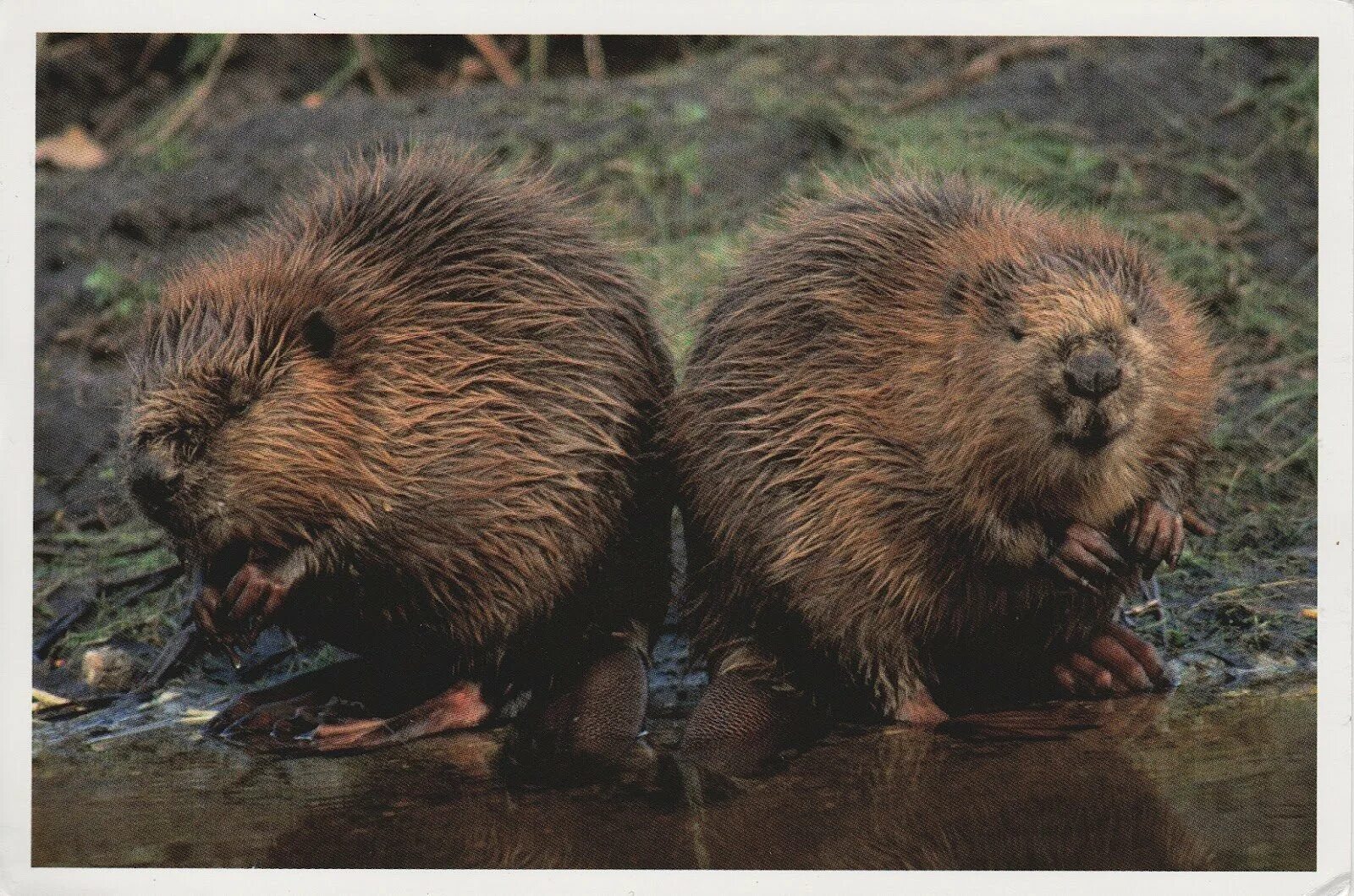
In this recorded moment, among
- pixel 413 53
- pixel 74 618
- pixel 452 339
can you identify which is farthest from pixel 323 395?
pixel 413 53

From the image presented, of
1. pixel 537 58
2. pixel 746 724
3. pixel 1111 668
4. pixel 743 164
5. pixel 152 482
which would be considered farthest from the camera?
pixel 537 58

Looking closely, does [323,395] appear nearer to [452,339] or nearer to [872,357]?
[452,339]

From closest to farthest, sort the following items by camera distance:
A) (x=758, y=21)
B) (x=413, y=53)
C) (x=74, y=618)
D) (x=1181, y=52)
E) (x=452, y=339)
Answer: (x=452, y=339) < (x=758, y=21) < (x=74, y=618) < (x=1181, y=52) < (x=413, y=53)

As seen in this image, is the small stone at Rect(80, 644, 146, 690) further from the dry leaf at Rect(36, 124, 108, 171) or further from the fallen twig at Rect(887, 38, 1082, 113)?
the fallen twig at Rect(887, 38, 1082, 113)

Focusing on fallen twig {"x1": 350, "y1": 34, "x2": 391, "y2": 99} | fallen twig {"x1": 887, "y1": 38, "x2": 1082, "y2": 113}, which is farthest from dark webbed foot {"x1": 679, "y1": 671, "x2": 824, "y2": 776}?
fallen twig {"x1": 350, "y1": 34, "x2": 391, "y2": 99}

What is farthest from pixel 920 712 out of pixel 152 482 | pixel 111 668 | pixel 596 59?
pixel 596 59

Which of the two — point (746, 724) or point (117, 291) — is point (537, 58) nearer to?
point (117, 291)
